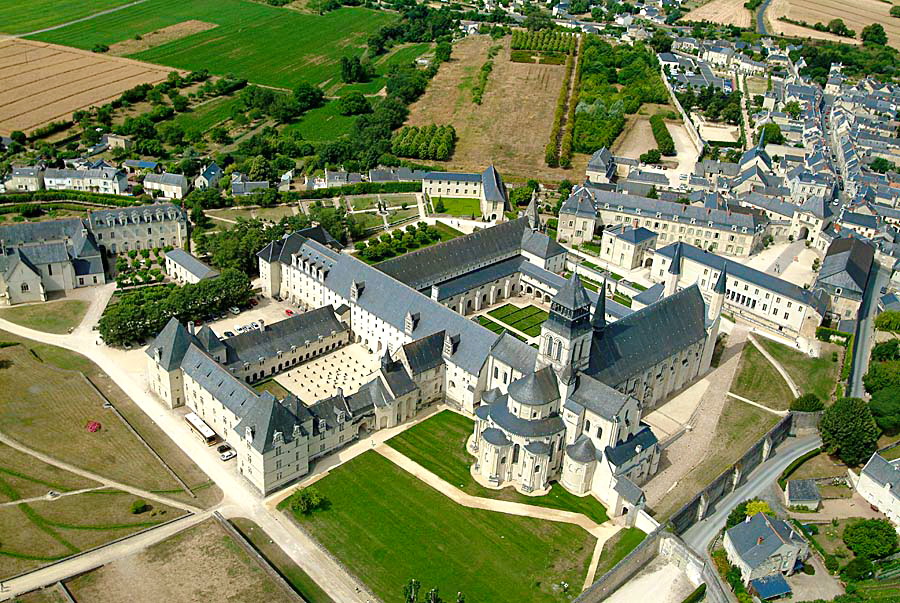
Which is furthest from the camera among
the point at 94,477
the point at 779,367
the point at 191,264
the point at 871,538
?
the point at 191,264

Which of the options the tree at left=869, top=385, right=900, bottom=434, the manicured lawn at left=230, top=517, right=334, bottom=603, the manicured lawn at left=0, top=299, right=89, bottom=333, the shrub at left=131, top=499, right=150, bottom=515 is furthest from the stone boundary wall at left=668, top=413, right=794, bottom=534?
the manicured lawn at left=0, top=299, right=89, bottom=333

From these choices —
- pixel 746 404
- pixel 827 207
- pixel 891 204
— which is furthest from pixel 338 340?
pixel 891 204

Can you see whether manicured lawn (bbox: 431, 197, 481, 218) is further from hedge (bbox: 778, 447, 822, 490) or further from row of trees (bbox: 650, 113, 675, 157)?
hedge (bbox: 778, 447, 822, 490)

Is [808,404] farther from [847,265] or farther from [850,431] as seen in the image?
[847,265]

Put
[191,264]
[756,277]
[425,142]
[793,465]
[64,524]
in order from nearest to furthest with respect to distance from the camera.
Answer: [64,524]
[793,465]
[191,264]
[756,277]
[425,142]

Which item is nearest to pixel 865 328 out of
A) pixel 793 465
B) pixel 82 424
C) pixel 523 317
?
pixel 793 465

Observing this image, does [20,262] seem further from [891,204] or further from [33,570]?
[891,204]
